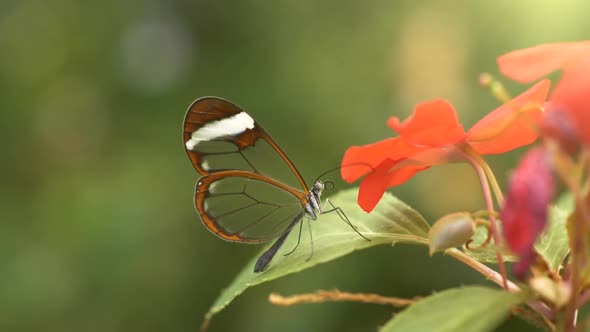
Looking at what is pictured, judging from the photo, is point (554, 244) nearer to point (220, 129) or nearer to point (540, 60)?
point (540, 60)

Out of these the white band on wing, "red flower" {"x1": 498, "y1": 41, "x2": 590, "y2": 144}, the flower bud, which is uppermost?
"red flower" {"x1": 498, "y1": 41, "x2": 590, "y2": 144}

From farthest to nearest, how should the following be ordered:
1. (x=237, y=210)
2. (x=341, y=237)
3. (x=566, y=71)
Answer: (x=237, y=210) → (x=341, y=237) → (x=566, y=71)

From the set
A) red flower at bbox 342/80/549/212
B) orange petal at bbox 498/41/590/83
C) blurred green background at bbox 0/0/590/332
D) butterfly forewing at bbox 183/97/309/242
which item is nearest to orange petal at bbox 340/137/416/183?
red flower at bbox 342/80/549/212

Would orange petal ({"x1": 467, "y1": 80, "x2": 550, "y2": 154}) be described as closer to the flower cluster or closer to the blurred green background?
the flower cluster

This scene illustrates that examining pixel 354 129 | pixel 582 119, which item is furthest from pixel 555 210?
pixel 354 129

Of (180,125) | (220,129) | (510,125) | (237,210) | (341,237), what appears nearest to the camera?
(510,125)

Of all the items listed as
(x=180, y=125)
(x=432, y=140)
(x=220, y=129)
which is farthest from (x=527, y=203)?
(x=180, y=125)
